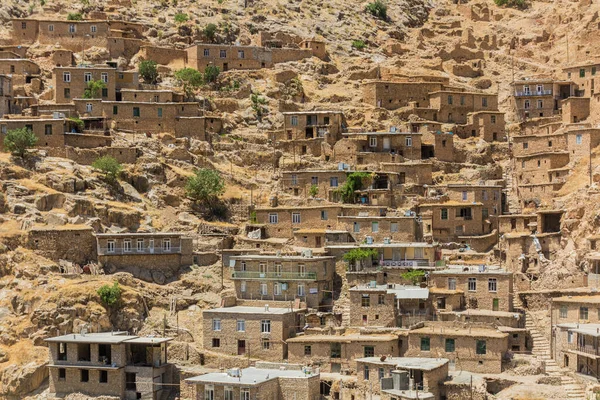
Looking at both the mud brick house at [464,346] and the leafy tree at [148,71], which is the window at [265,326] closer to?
the mud brick house at [464,346]

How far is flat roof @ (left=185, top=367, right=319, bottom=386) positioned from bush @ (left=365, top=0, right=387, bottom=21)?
52720 mm

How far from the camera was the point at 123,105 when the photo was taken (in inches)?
3034

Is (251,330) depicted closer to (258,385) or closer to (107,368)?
(258,385)

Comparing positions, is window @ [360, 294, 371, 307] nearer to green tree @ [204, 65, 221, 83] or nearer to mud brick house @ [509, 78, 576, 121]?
mud brick house @ [509, 78, 576, 121]

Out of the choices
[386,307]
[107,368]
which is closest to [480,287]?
[386,307]

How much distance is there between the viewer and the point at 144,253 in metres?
64.4

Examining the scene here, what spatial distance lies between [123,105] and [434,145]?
20.7m

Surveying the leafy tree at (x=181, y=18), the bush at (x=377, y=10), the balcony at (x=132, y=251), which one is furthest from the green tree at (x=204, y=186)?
the bush at (x=377, y=10)

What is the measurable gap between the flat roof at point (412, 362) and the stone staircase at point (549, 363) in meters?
4.89

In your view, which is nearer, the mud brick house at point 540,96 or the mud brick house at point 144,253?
the mud brick house at point 144,253

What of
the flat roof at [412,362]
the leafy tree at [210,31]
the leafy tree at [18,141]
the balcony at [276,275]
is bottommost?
the flat roof at [412,362]

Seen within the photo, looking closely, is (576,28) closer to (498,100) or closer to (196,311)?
(498,100)

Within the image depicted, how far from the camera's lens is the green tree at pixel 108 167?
6950 cm

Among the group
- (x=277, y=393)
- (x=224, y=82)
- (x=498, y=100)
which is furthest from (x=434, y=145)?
(x=277, y=393)
